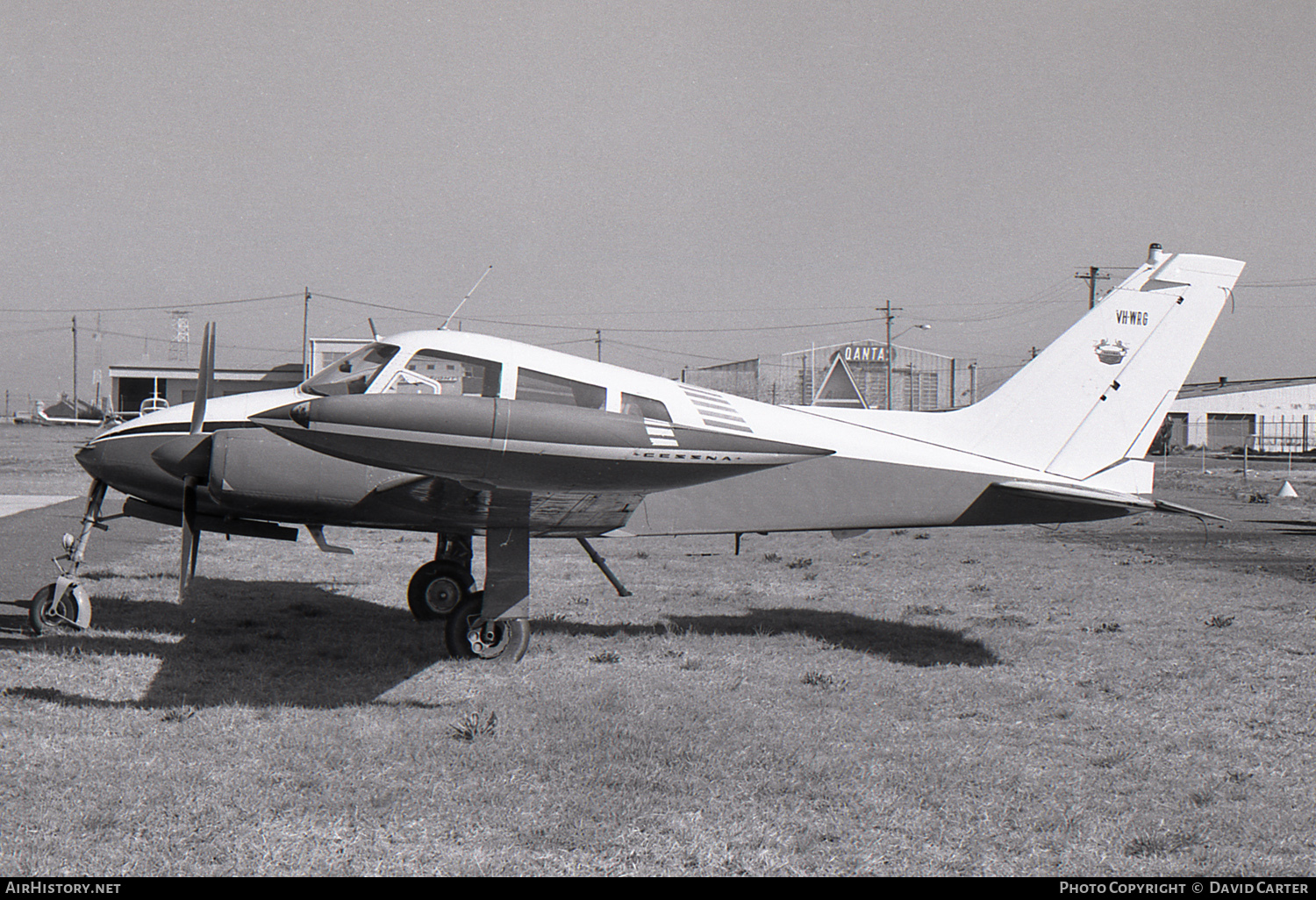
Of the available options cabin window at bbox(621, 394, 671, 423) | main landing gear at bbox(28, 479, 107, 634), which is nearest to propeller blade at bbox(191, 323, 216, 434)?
main landing gear at bbox(28, 479, 107, 634)

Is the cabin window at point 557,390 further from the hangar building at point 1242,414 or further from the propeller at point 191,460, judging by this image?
the hangar building at point 1242,414

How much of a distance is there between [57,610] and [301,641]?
2035 mm

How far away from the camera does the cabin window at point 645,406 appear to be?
689 centimetres

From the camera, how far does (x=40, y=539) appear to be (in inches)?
545

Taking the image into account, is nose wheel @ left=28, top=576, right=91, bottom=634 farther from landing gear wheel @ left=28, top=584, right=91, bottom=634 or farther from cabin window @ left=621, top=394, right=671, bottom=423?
cabin window @ left=621, top=394, right=671, bottom=423

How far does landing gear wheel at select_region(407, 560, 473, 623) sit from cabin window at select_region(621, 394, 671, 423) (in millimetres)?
2647

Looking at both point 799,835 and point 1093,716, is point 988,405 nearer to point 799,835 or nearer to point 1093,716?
point 1093,716

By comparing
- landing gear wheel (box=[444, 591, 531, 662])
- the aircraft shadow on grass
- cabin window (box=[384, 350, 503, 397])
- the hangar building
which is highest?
the hangar building

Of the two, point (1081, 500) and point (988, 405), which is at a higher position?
point (988, 405)

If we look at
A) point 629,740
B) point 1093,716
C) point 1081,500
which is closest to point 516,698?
point 629,740

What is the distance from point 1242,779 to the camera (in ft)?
16.3

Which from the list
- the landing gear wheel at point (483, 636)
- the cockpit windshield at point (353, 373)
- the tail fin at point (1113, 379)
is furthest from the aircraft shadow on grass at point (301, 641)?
the cockpit windshield at point (353, 373)

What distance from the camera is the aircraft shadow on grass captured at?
6355mm
